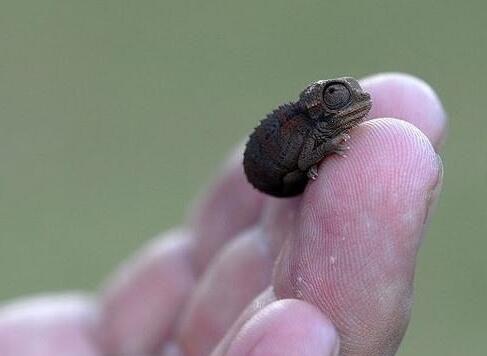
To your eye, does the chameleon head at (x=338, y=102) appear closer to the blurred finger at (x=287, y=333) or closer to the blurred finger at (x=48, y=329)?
the blurred finger at (x=287, y=333)

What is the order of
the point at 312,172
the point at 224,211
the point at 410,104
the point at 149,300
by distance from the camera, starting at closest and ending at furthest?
1. the point at 312,172
2. the point at 410,104
3. the point at 224,211
4. the point at 149,300

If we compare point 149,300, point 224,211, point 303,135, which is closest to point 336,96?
point 303,135

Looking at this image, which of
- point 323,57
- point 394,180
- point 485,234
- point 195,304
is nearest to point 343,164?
point 394,180

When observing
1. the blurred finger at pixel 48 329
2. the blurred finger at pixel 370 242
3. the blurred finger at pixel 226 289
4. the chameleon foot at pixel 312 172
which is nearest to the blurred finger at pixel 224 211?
the blurred finger at pixel 226 289

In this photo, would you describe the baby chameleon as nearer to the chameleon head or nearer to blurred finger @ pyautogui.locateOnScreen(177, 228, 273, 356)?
the chameleon head

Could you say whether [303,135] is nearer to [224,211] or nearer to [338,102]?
[338,102]

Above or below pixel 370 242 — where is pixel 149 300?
below

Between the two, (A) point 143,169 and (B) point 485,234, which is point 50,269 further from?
(B) point 485,234
